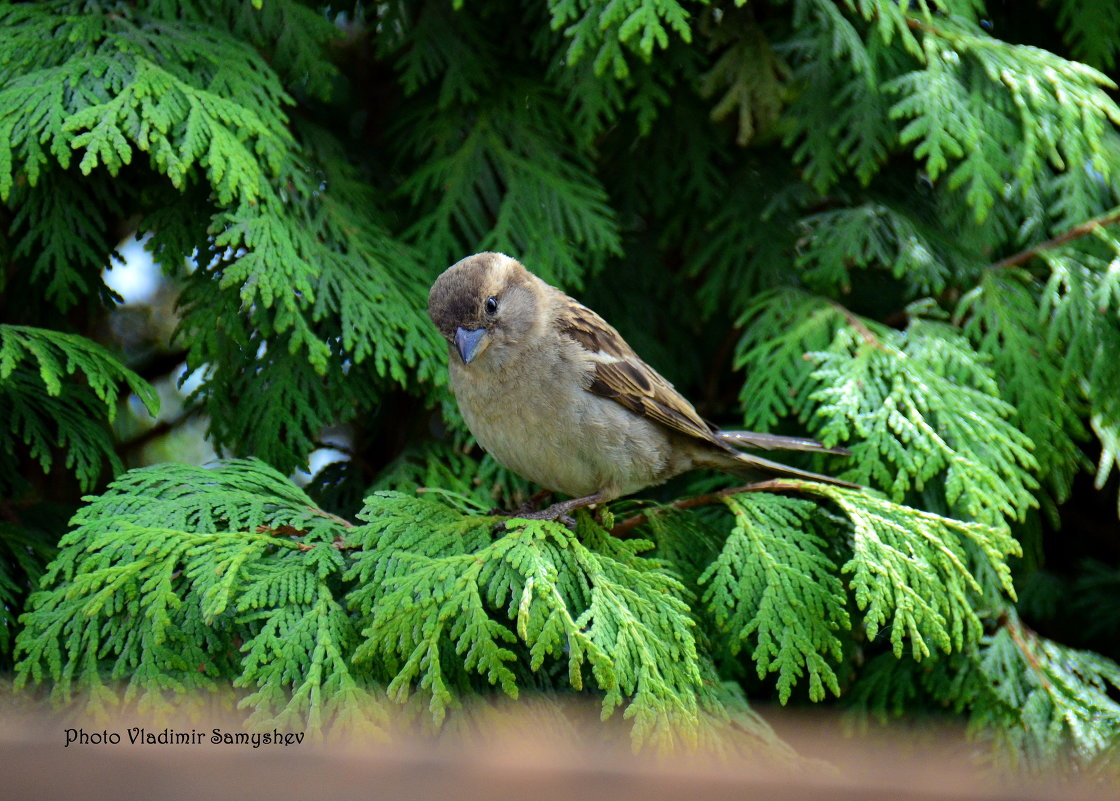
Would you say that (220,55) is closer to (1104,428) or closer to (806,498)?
(806,498)

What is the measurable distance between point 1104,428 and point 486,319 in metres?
1.86

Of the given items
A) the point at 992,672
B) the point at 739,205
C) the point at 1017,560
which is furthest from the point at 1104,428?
the point at 739,205

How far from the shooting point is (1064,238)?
2992 mm

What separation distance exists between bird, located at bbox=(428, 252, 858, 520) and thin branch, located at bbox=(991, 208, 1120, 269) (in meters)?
0.95

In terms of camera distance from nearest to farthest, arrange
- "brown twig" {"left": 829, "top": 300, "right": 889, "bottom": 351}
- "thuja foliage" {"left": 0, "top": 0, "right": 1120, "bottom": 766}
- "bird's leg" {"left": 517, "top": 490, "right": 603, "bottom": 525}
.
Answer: "thuja foliage" {"left": 0, "top": 0, "right": 1120, "bottom": 766}
"bird's leg" {"left": 517, "top": 490, "right": 603, "bottom": 525}
"brown twig" {"left": 829, "top": 300, "right": 889, "bottom": 351}

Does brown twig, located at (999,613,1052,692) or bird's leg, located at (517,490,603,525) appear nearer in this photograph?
bird's leg, located at (517,490,603,525)

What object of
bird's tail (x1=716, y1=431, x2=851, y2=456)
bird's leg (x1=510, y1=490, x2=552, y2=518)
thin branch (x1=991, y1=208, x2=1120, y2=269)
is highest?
thin branch (x1=991, y1=208, x2=1120, y2=269)

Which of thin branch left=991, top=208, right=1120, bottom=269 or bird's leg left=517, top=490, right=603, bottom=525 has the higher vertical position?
thin branch left=991, top=208, right=1120, bottom=269

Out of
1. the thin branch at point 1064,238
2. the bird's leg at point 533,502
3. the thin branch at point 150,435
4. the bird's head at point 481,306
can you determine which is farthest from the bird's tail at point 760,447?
the thin branch at point 150,435

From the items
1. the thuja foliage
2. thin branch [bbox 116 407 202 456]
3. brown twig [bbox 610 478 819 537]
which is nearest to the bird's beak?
the thuja foliage

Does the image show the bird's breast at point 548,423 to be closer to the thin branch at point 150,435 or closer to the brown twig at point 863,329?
the brown twig at point 863,329

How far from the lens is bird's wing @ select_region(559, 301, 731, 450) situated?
2.84 metres

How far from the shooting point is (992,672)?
114 inches

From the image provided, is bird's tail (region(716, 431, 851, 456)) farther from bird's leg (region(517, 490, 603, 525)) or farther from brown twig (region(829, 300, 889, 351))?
bird's leg (region(517, 490, 603, 525))
